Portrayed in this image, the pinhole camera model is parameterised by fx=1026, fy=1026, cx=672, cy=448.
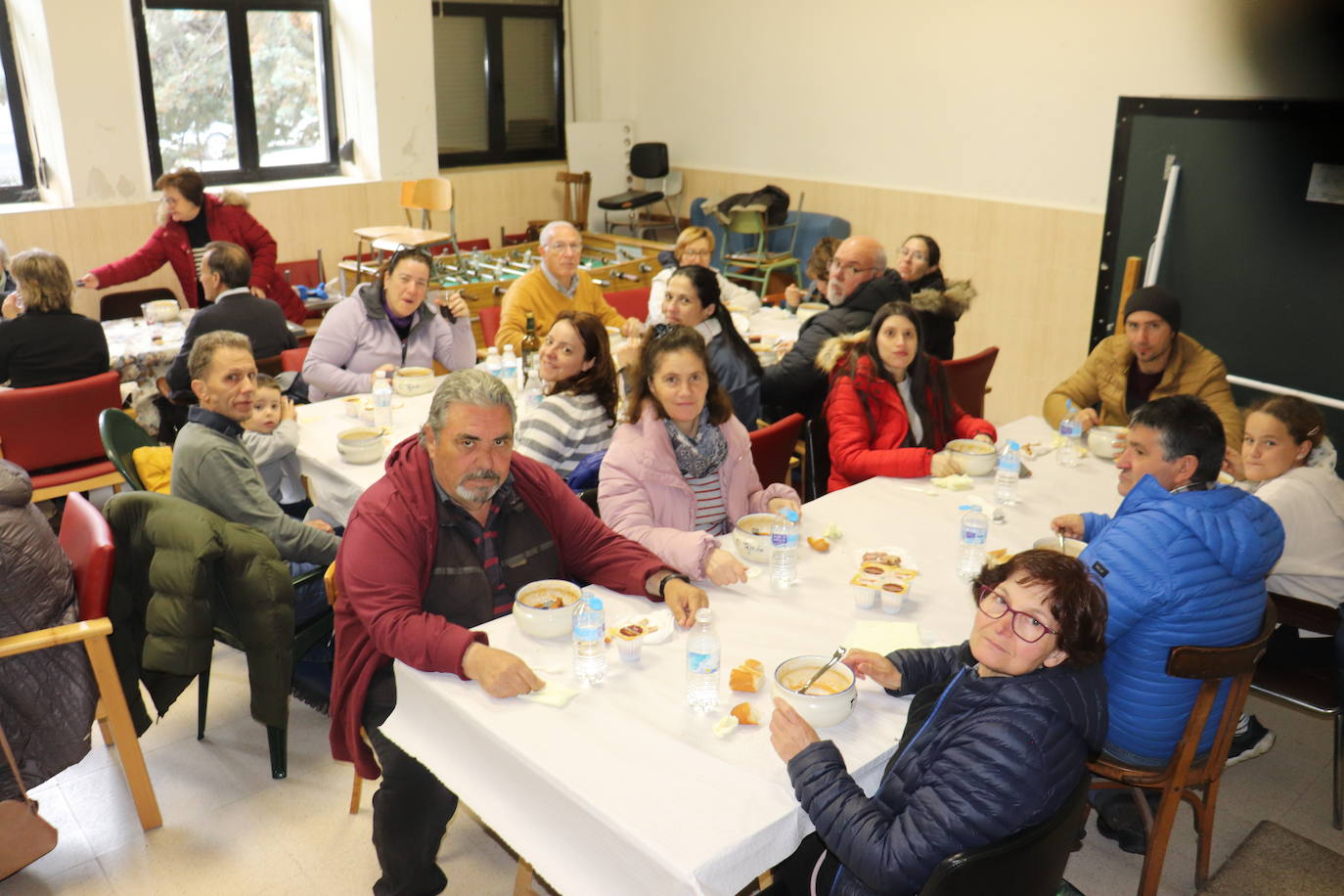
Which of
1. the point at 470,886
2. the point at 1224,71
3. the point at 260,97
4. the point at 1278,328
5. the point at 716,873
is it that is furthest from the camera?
the point at 260,97

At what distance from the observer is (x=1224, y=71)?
18.9 ft

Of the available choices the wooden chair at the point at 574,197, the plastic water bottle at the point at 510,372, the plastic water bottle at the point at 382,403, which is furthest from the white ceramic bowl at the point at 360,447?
the wooden chair at the point at 574,197

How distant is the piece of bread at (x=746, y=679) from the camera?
214cm

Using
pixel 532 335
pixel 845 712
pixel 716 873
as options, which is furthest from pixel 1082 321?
pixel 716 873

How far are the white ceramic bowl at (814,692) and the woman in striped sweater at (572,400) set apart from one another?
1470 mm

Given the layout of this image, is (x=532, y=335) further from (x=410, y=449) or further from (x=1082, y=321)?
(x=1082, y=321)

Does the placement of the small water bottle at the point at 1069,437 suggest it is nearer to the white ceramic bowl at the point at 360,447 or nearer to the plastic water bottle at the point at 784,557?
the plastic water bottle at the point at 784,557

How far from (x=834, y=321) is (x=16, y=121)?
574 cm

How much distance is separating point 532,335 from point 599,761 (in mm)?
3123

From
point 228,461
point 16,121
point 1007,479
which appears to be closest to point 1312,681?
point 1007,479

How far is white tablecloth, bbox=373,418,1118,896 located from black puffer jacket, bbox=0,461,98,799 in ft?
3.41

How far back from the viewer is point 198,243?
628 centimetres

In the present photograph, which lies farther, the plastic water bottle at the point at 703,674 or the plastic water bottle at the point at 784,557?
Result: the plastic water bottle at the point at 784,557

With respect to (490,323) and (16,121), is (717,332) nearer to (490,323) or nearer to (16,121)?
(490,323)
